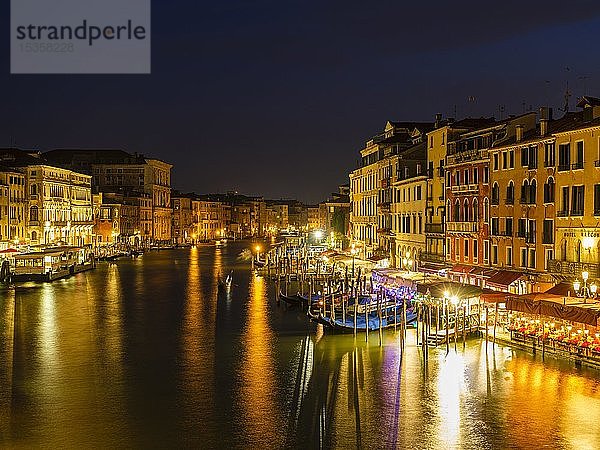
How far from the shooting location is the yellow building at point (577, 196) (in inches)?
1054

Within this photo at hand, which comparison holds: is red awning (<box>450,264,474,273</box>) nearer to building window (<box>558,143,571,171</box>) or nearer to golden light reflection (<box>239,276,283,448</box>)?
building window (<box>558,143,571,171</box>)

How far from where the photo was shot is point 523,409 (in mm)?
17984

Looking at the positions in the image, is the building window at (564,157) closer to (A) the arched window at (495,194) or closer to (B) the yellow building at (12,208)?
(A) the arched window at (495,194)

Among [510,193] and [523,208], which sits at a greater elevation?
[510,193]

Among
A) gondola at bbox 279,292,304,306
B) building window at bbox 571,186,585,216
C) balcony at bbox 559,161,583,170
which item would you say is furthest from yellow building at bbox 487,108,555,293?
gondola at bbox 279,292,304,306

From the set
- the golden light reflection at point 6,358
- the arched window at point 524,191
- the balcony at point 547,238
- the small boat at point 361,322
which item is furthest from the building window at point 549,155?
the golden light reflection at point 6,358

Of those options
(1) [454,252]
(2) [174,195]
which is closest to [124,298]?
(1) [454,252]

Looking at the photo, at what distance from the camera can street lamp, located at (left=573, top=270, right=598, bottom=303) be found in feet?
82.6

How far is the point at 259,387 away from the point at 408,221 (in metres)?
25.4

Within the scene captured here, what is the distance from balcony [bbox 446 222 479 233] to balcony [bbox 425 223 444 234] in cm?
97

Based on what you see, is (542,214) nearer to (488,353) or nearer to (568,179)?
(568,179)

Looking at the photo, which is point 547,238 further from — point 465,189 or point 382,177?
point 382,177

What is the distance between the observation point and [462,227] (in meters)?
36.4

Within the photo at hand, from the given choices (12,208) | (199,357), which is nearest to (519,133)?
(199,357)
